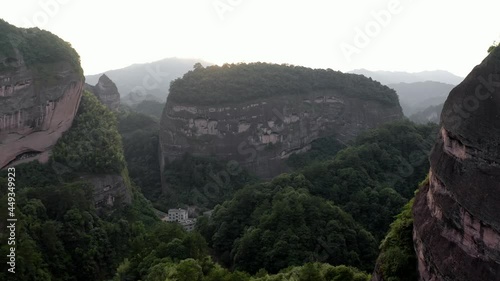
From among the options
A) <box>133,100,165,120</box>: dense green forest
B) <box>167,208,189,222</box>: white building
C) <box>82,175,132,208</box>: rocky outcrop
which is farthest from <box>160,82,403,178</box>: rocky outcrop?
<box>133,100,165,120</box>: dense green forest

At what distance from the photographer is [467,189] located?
34.3 feet

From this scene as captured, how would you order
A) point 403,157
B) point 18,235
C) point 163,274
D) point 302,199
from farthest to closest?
point 403,157
point 302,199
point 18,235
point 163,274

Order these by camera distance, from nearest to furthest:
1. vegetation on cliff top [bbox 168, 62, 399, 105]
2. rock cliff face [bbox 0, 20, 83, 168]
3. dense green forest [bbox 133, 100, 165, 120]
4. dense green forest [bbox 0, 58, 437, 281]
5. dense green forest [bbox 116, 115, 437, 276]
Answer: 1. dense green forest [bbox 0, 58, 437, 281]
2. dense green forest [bbox 116, 115, 437, 276]
3. rock cliff face [bbox 0, 20, 83, 168]
4. vegetation on cliff top [bbox 168, 62, 399, 105]
5. dense green forest [bbox 133, 100, 165, 120]

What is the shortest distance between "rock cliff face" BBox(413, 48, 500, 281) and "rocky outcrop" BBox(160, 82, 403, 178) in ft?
131

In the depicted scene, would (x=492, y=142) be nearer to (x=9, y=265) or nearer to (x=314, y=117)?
(x=9, y=265)

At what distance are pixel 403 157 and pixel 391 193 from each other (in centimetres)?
935

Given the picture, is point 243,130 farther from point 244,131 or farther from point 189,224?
point 189,224

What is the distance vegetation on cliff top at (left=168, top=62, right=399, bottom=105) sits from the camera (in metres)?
51.8

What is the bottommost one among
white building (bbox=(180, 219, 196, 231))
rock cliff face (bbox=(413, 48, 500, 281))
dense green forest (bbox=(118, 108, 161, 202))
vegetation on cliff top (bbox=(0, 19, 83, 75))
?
white building (bbox=(180, 219, 196, 231))

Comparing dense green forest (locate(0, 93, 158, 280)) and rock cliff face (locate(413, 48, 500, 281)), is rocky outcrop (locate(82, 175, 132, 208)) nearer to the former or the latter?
dense green forest (locate(0, 93, 158, 280))

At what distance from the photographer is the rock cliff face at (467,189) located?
9.94 metres

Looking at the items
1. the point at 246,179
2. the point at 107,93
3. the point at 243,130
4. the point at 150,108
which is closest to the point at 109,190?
the point at 246,179

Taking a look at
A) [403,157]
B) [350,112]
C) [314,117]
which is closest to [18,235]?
[403,157]

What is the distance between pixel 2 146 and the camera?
2945 cm
